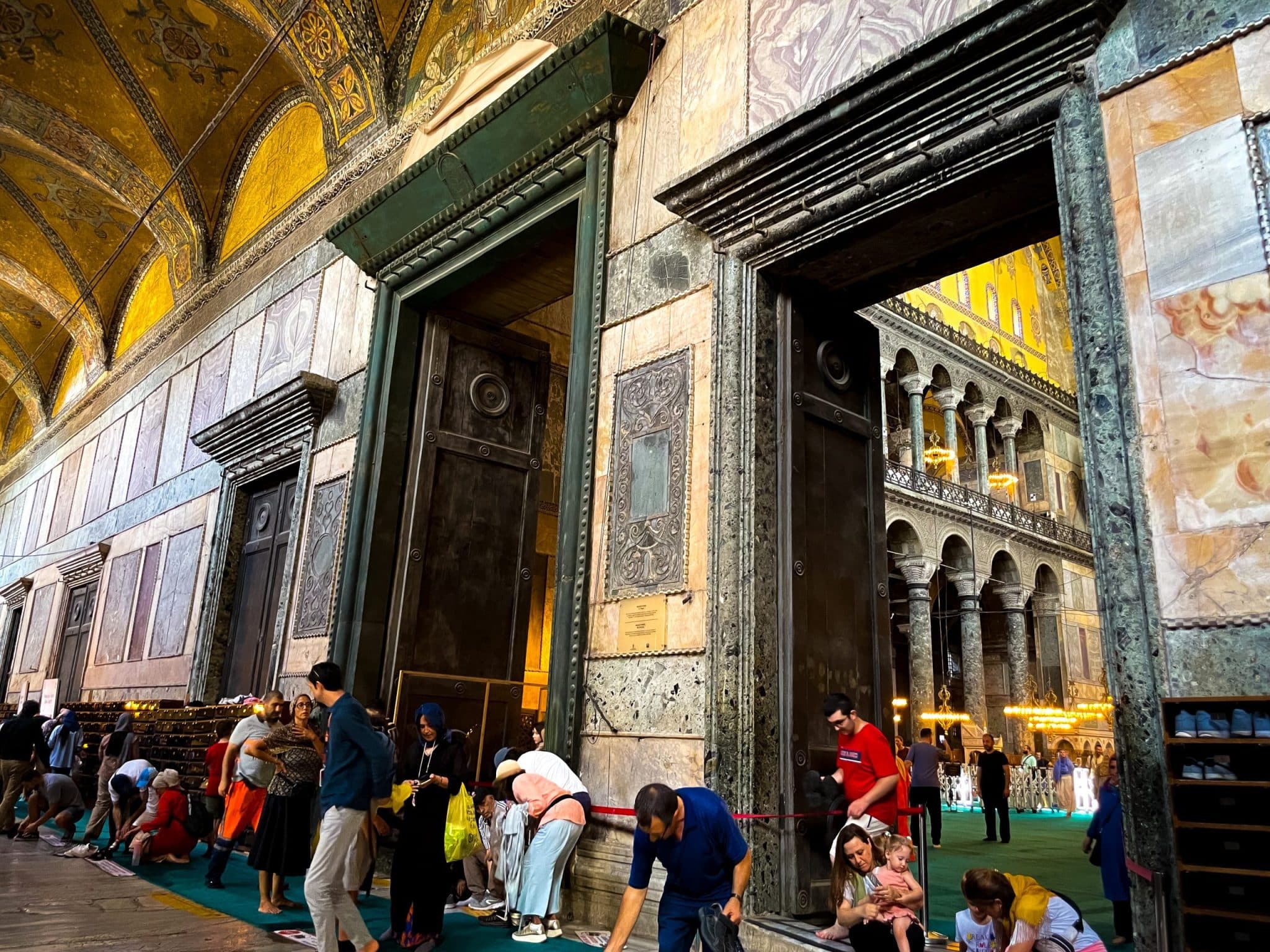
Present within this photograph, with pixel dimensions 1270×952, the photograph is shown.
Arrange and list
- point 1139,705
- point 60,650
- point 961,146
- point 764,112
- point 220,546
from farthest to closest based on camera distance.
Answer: point 60,650
point 220,546
point 764,112
point 961,146
point 1139,705

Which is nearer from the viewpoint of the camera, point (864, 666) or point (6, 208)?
point (864, 666)

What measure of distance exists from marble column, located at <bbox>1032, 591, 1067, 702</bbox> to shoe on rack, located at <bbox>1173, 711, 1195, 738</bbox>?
2308 centimetres

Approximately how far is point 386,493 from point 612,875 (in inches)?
170

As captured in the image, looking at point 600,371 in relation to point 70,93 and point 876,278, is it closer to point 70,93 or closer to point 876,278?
point 876,278

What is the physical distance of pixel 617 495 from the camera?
19.2 ft

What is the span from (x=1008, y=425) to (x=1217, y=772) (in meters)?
24.4

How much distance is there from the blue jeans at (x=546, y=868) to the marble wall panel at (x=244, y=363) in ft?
27.7

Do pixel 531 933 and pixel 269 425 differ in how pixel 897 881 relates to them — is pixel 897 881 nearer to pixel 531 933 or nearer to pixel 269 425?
pixel 531 933

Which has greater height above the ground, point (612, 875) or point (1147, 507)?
point (1147, 507)

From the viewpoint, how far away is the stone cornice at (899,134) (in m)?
4.06

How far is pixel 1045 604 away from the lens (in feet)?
83.5

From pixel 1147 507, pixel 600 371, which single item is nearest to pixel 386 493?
pixel 600 371

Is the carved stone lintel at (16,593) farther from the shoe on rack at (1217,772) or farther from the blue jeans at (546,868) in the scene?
the shoe on rack at (1217,772)

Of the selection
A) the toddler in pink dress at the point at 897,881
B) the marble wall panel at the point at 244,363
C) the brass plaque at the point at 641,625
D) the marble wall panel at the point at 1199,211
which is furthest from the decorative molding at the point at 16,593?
the marble wall panel at the point at 1199,211
